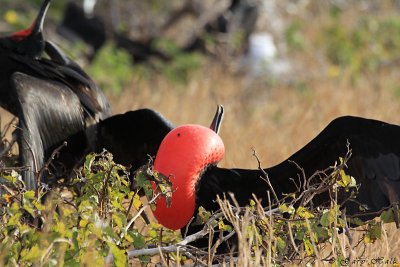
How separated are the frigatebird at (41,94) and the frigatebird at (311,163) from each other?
551mm

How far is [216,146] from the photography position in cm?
377

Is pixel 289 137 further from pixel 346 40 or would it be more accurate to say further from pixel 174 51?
pixel 346 40

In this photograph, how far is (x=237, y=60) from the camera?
370 inches

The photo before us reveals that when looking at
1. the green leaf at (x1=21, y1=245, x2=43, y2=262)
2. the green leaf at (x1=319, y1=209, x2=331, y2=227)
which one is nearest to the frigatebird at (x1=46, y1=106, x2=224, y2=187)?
the green leaf at (x1=319, y1=209, x2=331, y2=227)

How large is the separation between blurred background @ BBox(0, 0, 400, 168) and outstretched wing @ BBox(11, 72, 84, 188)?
6.49 ft

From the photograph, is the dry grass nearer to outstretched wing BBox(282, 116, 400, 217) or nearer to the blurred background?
the blurred background

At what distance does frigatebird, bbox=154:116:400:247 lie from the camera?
3.68 metres

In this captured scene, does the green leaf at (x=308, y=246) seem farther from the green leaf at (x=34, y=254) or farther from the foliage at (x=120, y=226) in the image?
the green leaf at (x=34, y=254)

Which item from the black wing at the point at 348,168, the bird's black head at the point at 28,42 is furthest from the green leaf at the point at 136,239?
the bird's black head at the point at 28,42

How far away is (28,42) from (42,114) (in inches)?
24.4

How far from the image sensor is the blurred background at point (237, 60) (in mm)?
7336

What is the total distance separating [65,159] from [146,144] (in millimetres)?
372

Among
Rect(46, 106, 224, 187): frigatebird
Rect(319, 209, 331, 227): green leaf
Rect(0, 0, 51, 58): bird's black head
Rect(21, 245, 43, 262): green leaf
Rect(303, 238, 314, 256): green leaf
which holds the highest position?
Rect(0, 0, 51, 58): bird's black head

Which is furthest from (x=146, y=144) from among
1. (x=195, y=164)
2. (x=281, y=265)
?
(x=281, y=265)
